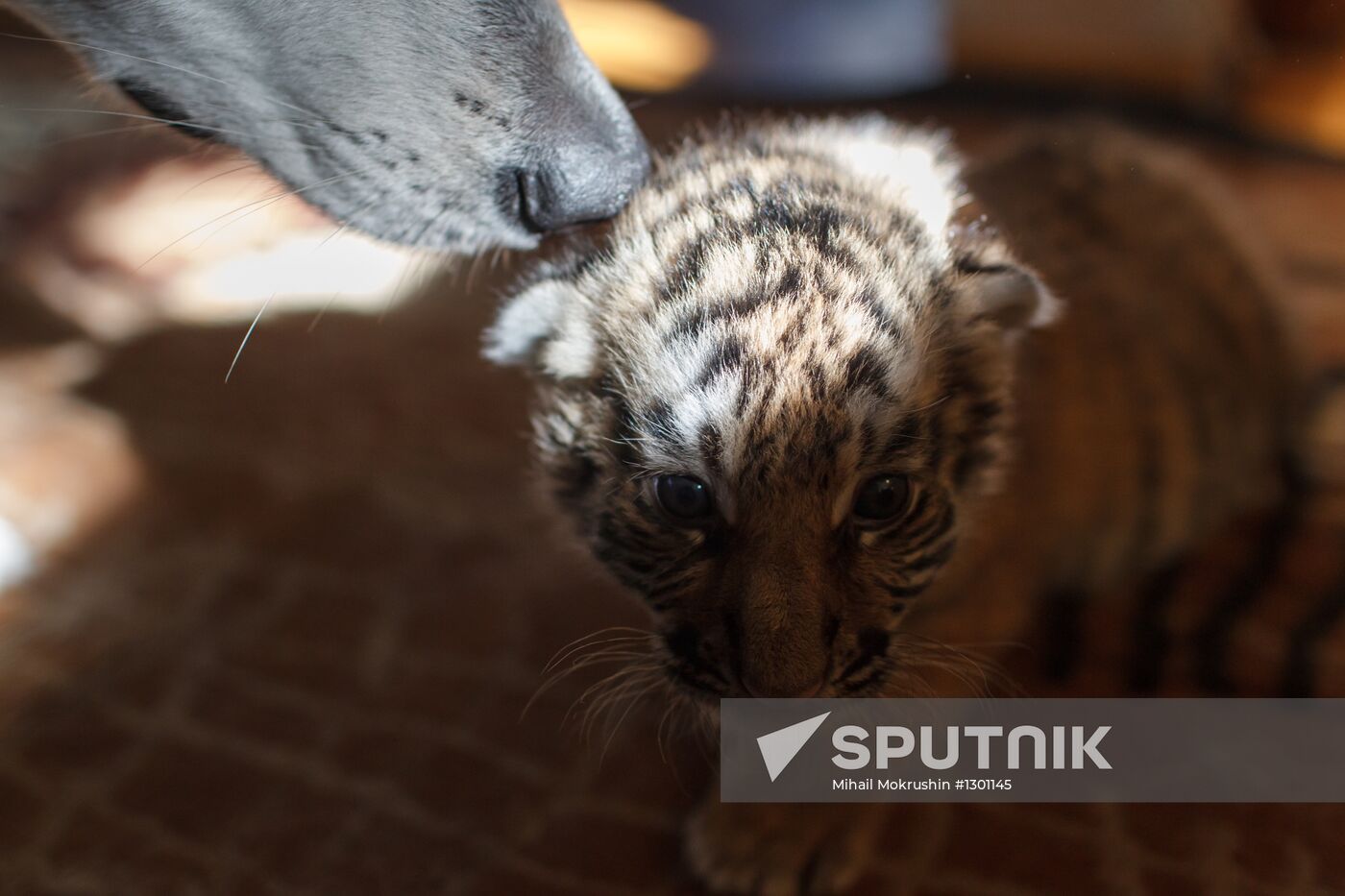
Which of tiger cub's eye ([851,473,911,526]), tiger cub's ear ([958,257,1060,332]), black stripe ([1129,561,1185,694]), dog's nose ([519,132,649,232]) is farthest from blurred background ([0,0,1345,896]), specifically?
tiger cub's ear ([958,257,1060,332])

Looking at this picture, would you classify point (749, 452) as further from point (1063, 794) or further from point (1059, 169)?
point (1059, 169)

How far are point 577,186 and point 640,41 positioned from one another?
2.95 feet

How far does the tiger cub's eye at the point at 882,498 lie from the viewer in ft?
3.37

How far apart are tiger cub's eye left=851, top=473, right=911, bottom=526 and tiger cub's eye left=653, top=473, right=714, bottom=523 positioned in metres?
0.14

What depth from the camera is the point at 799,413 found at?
972 millimetres

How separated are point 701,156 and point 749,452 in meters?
0.39

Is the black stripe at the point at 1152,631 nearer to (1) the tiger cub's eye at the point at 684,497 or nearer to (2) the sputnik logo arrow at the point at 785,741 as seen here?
(2) the sputnik logo arrow at the point at 785,741

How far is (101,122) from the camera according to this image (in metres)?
2.02

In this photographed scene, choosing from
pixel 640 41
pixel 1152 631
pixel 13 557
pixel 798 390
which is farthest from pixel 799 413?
pixel 13 557

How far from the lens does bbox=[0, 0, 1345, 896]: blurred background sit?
1.33 m

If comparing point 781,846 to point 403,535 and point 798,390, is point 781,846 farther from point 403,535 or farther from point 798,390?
point 403,535

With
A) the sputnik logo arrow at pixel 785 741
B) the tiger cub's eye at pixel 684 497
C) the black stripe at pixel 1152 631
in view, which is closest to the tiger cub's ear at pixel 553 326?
the tiger cub's eye at pixel 684 497

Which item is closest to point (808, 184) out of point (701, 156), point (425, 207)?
point (701, 156)

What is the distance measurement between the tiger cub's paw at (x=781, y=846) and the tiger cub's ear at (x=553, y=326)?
1.90ft
